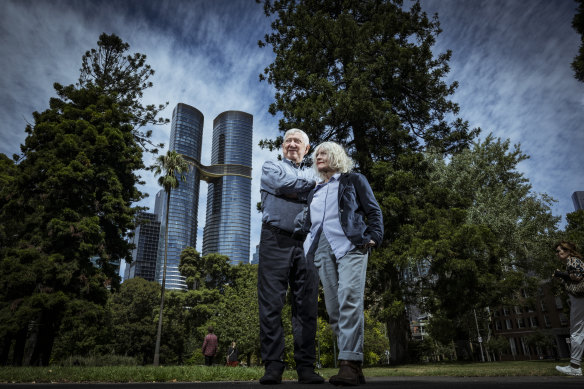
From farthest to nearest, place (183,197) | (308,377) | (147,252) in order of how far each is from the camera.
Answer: (147,252)
(183,197)
(308,377)

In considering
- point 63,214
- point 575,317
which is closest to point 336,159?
point 575,317

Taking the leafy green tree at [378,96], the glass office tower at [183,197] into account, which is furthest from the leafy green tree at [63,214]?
the glass office tower at [183,197]

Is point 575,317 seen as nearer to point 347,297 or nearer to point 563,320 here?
point 347,297

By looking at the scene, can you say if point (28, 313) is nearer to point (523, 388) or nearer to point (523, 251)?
point (523, 388)

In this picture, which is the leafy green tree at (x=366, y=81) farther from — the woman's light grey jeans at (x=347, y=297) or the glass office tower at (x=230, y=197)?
the glass office tower at (x=230, y=197)

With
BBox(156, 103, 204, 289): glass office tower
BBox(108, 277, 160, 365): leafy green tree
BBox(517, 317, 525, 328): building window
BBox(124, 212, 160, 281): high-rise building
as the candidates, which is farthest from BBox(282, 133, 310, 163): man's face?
BBox(124, 212, 160, 281): high-rise building

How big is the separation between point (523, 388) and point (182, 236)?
173298 mm

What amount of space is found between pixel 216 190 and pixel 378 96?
164149 millimetres

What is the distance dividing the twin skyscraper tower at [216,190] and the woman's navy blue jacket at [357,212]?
16196cm

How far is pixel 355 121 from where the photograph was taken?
542 inches

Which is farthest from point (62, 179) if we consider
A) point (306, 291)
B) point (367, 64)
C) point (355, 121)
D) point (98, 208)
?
point (306, 291)

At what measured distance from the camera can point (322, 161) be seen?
10.5ft

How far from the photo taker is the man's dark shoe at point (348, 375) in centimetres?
238

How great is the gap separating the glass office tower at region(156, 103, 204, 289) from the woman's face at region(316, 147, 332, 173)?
528 ft
